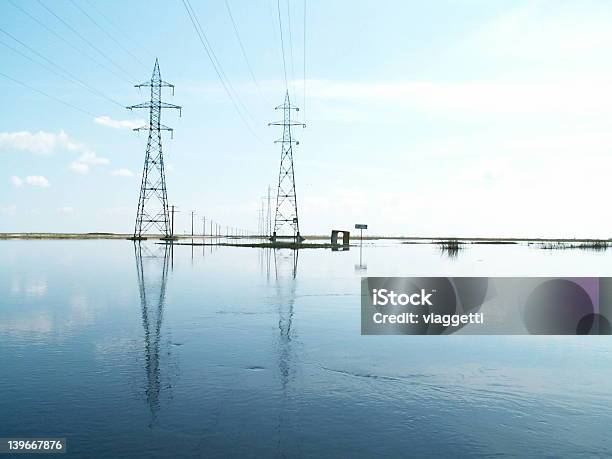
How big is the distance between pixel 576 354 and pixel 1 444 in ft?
52.0

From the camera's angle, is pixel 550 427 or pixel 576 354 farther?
pixel 576 354


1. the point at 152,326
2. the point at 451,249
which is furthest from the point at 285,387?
the point at 451,249

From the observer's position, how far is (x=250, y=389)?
1287 centimetres

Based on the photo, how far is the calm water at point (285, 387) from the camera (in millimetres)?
9984

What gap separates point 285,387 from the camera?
43.1ft

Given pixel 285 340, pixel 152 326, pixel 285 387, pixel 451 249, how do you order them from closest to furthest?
pixel 285 387 < pixel 285 340 < pixel 152 326 < pixel 451 249

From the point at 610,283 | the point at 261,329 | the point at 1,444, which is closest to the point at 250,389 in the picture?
the point at 1,444

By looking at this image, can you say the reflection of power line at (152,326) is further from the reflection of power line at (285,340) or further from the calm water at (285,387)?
the reflection of power line at (285,340)

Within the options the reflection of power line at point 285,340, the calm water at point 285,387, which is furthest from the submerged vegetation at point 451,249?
the calm water at point 285,387

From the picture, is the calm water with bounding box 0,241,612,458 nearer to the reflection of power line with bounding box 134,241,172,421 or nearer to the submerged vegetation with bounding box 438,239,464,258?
the reflection of power line with bounding box 134,241,172,421

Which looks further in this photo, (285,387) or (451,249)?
(451,249)

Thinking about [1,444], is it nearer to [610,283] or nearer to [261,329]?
[261,329]

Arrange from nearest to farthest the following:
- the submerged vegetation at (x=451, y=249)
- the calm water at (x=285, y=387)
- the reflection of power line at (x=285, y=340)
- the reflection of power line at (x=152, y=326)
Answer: the calm water at (x=285, y=387) → the reflection of power line at (x=285, y=340) → the reflection of power line at (x=152, y=326) → the submerged vegetation at (x=451, y=249)

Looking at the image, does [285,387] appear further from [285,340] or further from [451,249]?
[451,249]
